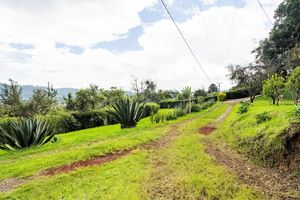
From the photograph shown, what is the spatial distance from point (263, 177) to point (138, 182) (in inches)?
102

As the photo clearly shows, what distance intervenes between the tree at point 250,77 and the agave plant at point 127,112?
16626 millimetres

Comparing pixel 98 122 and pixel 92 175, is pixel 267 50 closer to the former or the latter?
pixel 98 122

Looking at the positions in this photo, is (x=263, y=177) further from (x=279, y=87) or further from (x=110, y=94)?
(x=110, y=94)

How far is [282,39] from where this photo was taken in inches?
1142

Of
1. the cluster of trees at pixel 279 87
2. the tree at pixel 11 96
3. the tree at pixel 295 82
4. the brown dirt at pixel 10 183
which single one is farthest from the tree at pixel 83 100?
the brown dirt at pixel 10 183

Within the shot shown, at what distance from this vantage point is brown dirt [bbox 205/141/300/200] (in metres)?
3.91

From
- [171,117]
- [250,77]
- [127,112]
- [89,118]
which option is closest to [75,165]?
[127,112]

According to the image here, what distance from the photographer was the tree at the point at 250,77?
979 inches

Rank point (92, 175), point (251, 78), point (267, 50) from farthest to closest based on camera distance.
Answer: point (267, 50) → point (251, 78) → point (92, 175)

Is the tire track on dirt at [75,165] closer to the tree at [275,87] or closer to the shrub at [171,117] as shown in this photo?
the shrub at [171,117]

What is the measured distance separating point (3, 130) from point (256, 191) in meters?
8.15

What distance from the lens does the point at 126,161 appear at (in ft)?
18.9

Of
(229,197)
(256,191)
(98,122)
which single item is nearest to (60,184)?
(229,197)

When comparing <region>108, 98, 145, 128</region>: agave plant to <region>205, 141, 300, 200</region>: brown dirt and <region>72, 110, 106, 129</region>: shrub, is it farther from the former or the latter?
<region>72, 110, 106, 129</region>: shrub
